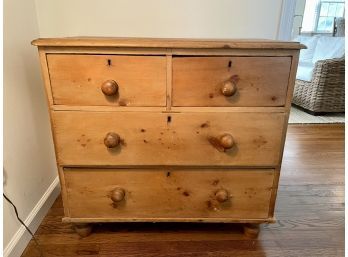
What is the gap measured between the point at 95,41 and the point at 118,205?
2.07 feet

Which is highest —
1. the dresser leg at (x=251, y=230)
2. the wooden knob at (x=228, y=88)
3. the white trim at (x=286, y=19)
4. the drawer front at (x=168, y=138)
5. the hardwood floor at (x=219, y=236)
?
the white trim at (x=286, y=19)

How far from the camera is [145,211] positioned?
105 centimetres

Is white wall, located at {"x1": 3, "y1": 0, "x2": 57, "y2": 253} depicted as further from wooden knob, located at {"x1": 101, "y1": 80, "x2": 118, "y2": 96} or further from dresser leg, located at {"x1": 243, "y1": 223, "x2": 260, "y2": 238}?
dresser leg, located at {"x1": 243, "y1": 223, "x2": 260, "y2": 238}

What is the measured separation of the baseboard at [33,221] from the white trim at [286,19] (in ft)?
4.61

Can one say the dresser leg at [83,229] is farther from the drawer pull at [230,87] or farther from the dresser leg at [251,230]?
the drawer pull at [230,87]

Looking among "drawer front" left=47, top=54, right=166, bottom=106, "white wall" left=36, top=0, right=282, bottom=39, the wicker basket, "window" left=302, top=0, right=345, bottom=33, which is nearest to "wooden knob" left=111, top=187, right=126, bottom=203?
"drawer front" left=47, top=54, right=166, bottom=106

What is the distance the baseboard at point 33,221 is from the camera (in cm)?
98

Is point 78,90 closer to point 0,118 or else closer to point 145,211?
point 0,118

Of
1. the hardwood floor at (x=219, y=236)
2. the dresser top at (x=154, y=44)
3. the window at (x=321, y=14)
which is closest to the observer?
the dresser top at (x=154, y=44)

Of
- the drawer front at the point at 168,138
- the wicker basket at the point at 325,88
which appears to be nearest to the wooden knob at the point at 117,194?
the drawer front at the point at 168,138

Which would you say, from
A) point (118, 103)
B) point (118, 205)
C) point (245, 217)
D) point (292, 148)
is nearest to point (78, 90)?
point (118, 103)

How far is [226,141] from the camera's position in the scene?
899 millimetres

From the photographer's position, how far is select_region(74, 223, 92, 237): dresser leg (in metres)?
1.11

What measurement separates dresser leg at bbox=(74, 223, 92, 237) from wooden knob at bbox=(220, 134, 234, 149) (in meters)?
0.69
